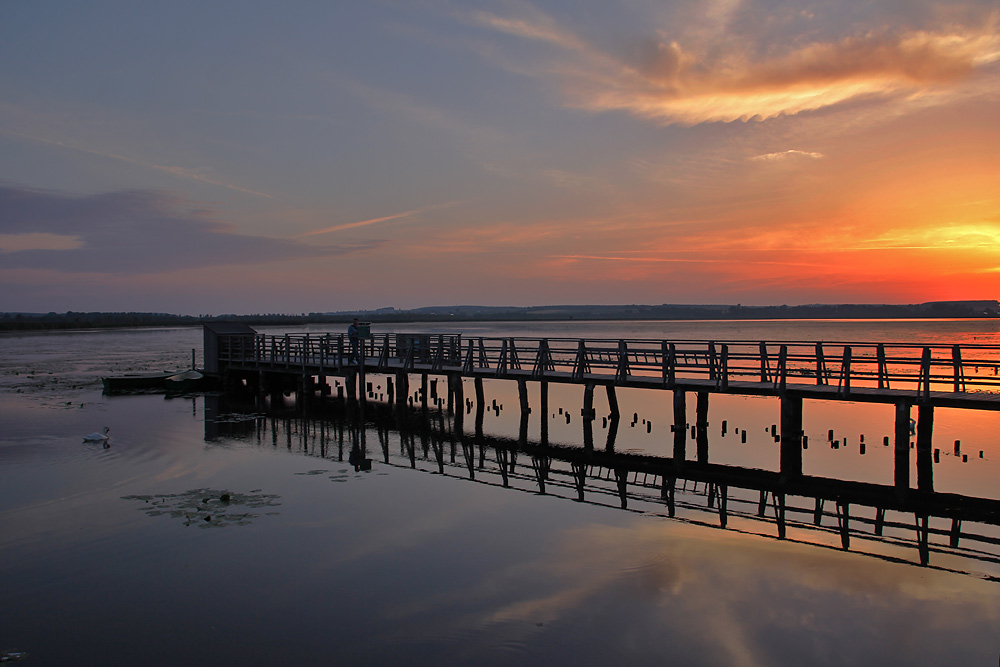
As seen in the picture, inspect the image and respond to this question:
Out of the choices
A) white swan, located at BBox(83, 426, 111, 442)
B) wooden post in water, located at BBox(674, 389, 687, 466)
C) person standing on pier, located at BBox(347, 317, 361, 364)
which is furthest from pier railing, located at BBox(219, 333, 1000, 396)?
white swan, located at BBox(83, 426, 111, 442)

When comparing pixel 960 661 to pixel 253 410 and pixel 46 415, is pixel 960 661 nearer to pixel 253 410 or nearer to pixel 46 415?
pixel 253 410

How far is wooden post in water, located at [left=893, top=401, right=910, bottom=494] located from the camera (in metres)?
16.0

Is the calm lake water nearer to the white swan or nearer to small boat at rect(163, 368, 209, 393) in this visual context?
the white swan

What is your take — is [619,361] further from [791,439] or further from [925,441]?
[925,441]

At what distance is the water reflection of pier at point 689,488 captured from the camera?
12.6m

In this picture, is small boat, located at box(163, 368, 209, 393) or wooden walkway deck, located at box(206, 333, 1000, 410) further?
small boat, located at box(163, 368, 209, 393)

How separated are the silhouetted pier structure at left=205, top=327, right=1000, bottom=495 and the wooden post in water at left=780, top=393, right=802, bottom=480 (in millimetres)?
29

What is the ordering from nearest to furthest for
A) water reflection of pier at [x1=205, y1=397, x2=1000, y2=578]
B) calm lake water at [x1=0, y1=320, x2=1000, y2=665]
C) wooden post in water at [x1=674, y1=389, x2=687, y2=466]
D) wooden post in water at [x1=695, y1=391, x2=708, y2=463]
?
calm lake water at [x1=0, y1=320, x2=1000, y2=665], water reflection of pier at [x1=205, y1=397, x2=1000, y2=578], wooden post in water at [x1=674, y1=389, x2=687, y2=466], wooden post in water at [x1=695, y1=391, x2=708, y2=463]

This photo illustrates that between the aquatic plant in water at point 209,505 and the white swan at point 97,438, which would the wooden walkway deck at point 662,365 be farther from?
the white swan at point 97,438

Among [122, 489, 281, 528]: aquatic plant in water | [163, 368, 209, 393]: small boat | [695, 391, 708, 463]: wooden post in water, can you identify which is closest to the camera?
[122, 489, 281, 528]: aquatic plant in water

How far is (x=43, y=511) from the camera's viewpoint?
13539 millimetres

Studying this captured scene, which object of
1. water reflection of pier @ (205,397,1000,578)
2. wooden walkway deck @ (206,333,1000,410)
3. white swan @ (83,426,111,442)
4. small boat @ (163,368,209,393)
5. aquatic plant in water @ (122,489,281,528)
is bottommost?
water reflection of pier @ (205,397,1000,578)

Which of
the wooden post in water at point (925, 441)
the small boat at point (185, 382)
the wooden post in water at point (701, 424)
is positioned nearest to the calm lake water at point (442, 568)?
the wooden post in water at point (925, 441)

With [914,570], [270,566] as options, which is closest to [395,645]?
[270,566]
